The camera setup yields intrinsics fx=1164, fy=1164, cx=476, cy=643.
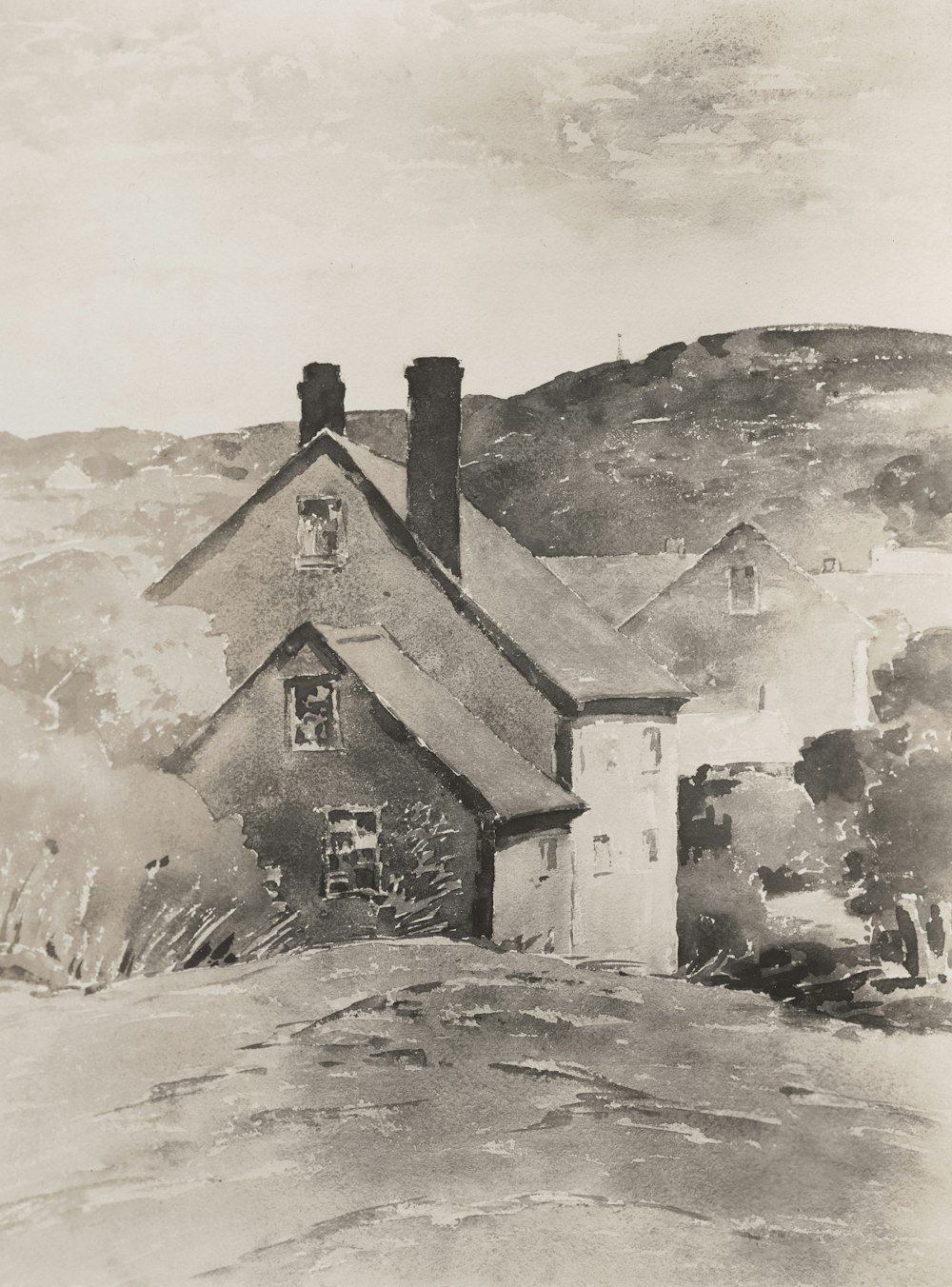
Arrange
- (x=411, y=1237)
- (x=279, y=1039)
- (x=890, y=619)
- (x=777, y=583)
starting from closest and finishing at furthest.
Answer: (x=411, y=1237)
(x=279, y=1039)
(x=890, y=619)
(x=777, y=583)

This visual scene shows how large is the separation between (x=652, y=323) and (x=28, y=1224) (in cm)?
380

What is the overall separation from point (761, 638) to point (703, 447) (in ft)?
2.71

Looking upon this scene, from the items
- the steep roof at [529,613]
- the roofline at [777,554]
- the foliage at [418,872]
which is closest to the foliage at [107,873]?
the foliage at [418,872]

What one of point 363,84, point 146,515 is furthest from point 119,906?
point 363,84

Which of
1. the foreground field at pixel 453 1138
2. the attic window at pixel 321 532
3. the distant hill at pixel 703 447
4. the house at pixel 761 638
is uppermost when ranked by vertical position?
the distant hill at pixel 703 447

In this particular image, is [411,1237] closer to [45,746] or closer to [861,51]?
[45,746]

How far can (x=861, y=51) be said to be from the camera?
4.34 meters

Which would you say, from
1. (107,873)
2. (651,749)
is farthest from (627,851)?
(107,873)

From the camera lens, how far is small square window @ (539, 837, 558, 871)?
451cm

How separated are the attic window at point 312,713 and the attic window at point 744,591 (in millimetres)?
1696

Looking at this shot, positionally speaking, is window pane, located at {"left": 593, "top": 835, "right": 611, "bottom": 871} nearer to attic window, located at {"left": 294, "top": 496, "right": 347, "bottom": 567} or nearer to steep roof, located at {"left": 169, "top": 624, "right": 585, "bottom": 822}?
steep roof, located at {"left": 169, "top": 624, "right": 585, "bottom": 822}

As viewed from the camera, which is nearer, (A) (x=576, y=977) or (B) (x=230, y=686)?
(A) (x=576, y=977)

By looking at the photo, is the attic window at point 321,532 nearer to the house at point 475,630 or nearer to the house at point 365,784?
the house at point 475,630

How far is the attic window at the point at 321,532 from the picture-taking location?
4609 millimetres
